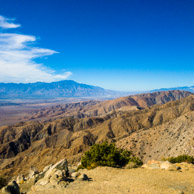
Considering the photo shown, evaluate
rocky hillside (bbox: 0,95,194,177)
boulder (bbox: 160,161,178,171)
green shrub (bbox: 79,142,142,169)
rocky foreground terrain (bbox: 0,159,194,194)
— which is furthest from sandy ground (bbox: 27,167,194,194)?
rocky hillside (bbox: 0,95,194,177)

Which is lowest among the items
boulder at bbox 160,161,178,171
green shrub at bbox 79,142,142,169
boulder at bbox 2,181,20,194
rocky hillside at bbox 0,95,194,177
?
rocky hillside at bbox 0,95,194,177

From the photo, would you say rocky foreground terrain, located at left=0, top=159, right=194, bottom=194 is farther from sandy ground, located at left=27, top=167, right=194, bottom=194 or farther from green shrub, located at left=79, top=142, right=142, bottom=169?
green shrub, located at left=79, top=142, right=142, bottom=169

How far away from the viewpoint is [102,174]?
64.3 feet

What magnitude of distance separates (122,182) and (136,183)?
4.54 feet

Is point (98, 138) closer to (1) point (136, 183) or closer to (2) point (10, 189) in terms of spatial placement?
(1) point (136, 183)

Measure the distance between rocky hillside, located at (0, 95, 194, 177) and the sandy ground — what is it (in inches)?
992

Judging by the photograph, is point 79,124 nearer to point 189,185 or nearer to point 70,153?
point 70,153

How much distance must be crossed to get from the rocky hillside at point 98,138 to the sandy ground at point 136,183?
2520 cm

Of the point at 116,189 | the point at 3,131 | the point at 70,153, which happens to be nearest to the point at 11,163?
the point at 70,153

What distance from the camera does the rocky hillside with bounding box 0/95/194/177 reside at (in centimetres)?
5097

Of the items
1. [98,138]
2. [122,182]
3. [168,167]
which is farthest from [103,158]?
[98,138]

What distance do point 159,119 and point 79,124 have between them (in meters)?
65.4

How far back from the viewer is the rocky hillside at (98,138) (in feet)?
167

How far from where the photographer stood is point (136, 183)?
1598cm
